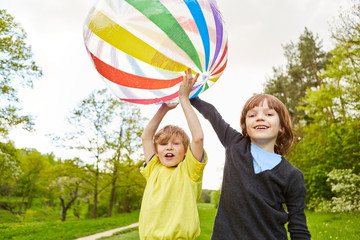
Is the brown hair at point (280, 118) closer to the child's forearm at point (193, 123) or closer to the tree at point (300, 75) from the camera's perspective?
the child's forearm at point (193, 123)

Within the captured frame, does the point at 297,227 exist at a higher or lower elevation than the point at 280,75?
lower

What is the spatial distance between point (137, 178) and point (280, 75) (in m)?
14.7

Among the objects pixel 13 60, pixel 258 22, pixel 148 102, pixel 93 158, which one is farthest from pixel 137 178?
pixel 148 102

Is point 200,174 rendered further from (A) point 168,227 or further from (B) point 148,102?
(B) point 148,102

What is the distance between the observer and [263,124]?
197cm

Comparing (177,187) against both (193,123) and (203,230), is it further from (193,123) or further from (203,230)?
(203,230)

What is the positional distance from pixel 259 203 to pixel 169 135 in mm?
860

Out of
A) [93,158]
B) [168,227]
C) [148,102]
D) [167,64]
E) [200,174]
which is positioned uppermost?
[93,158]

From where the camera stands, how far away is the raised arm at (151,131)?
7.82 feet

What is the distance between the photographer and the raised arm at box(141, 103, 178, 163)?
2383 millimetres

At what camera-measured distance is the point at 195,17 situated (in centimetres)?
206

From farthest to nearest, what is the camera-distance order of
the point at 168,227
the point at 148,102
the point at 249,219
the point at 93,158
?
the point at 93,158
the point at 148,102
the point at 168,227
the point at 249,219

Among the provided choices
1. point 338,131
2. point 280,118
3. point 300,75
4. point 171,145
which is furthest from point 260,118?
point 300,75

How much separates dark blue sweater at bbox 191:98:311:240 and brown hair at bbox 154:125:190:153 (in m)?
0.47
